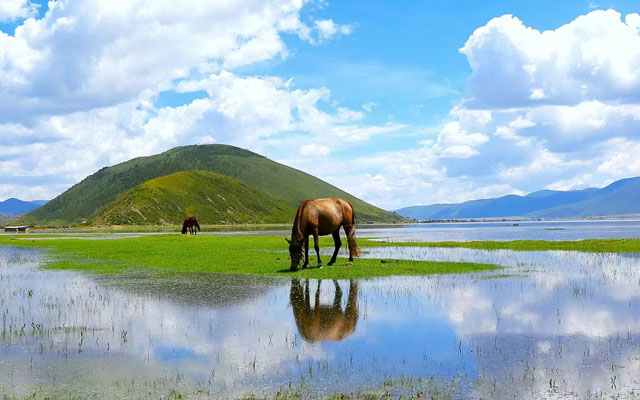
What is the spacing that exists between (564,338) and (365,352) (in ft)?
19.5

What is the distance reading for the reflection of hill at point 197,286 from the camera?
21.0 m

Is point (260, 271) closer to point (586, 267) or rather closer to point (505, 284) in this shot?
point (505, 284)

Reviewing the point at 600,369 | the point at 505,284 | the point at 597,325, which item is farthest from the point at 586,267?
the point at 600,369

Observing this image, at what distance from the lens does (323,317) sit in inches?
678

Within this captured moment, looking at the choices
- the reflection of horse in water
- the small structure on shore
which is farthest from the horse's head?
the small structure on shore

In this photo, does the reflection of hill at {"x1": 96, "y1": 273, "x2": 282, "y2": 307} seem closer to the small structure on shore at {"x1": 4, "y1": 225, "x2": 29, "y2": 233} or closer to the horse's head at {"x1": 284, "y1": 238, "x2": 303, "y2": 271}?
the horse's head at {"x1": 284, "y1": 238, "x2": 303, "y2": 271}

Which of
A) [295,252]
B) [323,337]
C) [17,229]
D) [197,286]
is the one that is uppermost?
[17,229]

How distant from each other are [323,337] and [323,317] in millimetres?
2657

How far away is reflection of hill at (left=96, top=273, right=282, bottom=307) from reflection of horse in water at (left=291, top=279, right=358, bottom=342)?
102 inches

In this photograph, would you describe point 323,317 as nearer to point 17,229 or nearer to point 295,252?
point 295,252

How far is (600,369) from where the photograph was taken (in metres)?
11.4

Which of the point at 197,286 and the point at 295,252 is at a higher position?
the point at 295,252

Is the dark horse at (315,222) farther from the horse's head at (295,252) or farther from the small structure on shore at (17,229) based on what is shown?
the small structure on shore at (17,229)

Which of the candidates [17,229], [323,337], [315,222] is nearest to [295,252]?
[315,222]
